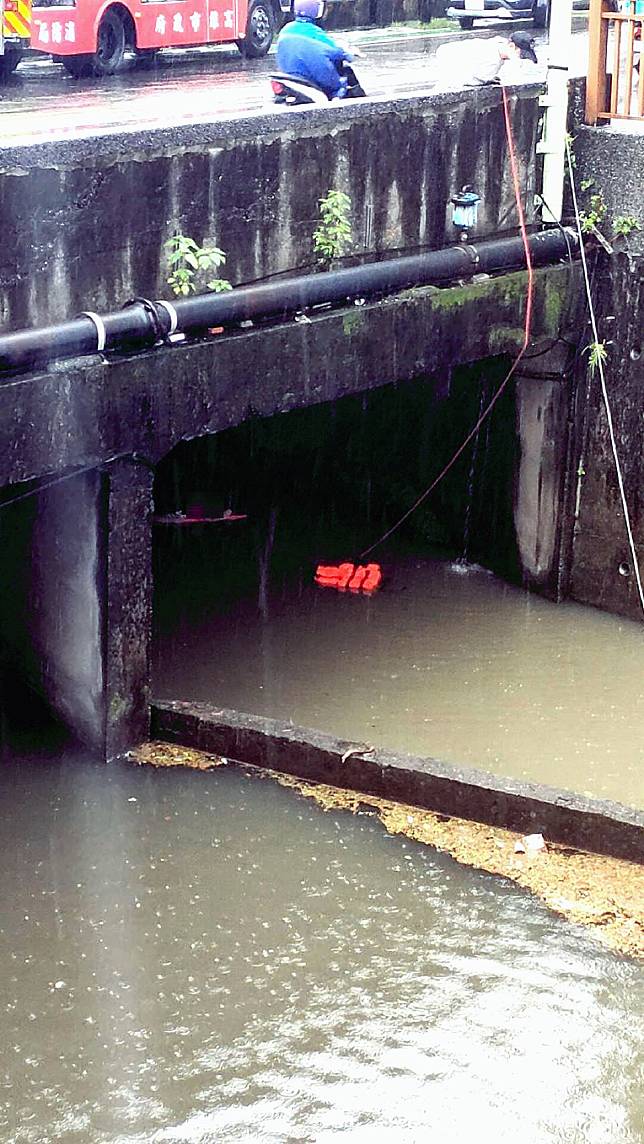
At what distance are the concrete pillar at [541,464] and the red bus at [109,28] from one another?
8.02 metres

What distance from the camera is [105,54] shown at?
17.2 m

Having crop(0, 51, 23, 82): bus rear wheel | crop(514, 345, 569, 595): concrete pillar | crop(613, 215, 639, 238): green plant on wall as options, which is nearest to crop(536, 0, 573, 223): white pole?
crop(613, 215, 639, 238): green plant on wall

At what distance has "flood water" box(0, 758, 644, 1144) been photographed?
5895 mm

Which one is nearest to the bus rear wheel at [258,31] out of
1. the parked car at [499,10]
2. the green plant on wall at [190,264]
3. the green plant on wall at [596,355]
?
the parked car at [499,10]

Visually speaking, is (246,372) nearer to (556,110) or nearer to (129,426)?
(129,426)

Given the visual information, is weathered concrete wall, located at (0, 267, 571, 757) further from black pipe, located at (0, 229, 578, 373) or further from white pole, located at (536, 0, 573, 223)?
white pole, located at (536, 0, 573, 223)

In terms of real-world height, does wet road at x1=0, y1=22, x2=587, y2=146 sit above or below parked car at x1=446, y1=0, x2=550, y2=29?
below

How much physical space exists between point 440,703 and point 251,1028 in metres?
3.77

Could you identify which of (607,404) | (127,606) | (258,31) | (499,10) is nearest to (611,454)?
(607,404)

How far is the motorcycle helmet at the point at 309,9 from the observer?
10.6 metres

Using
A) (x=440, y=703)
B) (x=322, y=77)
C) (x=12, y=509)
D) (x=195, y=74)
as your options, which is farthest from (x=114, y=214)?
(x=195, y=74)

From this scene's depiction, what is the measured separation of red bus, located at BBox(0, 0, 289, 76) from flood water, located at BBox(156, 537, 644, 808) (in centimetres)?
705

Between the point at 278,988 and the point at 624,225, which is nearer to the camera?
the point at 278,988

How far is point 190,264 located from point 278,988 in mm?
4158
